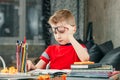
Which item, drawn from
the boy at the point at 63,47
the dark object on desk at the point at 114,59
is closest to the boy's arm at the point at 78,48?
the boy at the point at 63,47

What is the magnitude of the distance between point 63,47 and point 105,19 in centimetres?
205

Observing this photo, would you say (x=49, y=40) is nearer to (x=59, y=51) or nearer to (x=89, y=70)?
(x=59, y=51)

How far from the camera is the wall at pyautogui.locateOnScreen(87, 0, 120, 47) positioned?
10.7 ft

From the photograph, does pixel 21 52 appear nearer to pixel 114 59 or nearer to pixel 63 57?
pixel 63 57

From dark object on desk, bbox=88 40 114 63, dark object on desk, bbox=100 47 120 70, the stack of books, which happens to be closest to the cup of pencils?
the stack of books

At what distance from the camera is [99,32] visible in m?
4.04

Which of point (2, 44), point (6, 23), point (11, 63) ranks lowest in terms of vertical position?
point (11, 63)

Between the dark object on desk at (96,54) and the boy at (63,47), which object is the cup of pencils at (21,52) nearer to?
the boy at (63,47)

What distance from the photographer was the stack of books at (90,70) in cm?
129

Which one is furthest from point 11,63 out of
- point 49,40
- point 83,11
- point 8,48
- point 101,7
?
point 101,7

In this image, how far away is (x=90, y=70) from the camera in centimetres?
133

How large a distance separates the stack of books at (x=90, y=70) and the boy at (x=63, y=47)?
0.88 feet

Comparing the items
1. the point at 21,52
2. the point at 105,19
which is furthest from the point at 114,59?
the point at 105,19

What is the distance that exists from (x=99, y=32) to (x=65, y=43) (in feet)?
7.70
